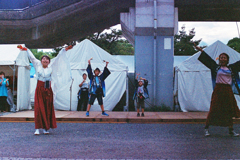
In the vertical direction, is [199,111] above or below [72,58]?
below

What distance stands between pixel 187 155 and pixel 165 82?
31.8 feet

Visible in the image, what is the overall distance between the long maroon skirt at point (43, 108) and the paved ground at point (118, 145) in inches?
12.6

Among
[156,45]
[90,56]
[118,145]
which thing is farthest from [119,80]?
[118,145]

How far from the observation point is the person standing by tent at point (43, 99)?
6805mm

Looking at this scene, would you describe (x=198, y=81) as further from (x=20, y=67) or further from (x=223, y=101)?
(x=20, y=67)

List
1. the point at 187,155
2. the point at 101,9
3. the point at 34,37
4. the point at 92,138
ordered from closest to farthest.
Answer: the point at 187,155 < the point at 92,138 < the point at 101,9 < the point at 34,37

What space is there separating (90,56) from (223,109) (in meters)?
8.14

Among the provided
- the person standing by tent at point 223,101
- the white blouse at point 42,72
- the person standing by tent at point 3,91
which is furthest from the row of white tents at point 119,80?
the person standing by tent at point 223,101

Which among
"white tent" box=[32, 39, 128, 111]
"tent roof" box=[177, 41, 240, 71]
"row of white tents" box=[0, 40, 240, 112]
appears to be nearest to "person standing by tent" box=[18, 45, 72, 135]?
"row of white tents" box=[0, 40, 240, 112]

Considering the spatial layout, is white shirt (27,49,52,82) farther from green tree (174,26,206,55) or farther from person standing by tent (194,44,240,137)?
green tree (174,26,206,55)

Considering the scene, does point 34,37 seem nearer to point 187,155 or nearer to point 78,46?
point 78,46

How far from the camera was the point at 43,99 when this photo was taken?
693 cm

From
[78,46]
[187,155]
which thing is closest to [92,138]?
[187,155]

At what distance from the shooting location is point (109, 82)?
A: 13.3m
